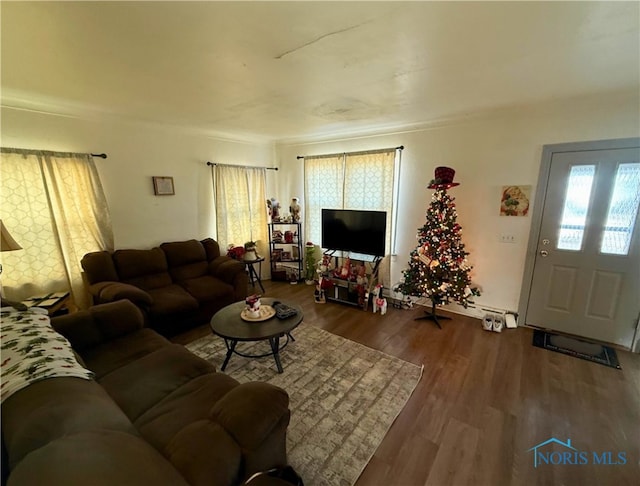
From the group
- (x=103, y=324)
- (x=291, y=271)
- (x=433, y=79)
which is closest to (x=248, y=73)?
(x=433, y=79)

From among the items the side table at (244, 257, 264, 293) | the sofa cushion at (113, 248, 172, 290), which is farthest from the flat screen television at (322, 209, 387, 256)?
the sofa cushion at (113, 248, 172, 290)

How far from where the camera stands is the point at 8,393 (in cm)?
111

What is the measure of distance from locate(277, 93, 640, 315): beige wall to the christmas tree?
1.08ft

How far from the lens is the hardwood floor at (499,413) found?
1.59 meters

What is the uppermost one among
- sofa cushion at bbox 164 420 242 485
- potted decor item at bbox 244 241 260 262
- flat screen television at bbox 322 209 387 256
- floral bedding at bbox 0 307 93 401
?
flat screen television at bbox 322 209 387 256

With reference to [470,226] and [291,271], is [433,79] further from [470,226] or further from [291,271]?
[291,271]

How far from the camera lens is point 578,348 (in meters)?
2.77

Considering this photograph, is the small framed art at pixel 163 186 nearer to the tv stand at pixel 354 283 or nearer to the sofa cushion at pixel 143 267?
the sofa cushion at pixel 143 267

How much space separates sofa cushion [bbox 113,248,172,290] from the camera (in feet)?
10.5

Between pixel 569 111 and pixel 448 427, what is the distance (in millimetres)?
3231

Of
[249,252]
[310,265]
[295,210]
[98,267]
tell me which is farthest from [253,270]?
[98,267]

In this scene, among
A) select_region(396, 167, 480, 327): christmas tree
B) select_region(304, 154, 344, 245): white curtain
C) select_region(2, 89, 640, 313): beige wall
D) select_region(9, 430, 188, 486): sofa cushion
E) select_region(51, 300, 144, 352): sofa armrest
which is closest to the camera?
select_region(9, 430, 188, 486): sofa cushion

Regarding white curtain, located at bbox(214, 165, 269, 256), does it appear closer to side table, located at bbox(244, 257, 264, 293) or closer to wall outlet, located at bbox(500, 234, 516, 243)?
side table, located at bbox(244, 257, 264, 293)

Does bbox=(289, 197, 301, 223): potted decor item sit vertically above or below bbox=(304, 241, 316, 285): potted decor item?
above
